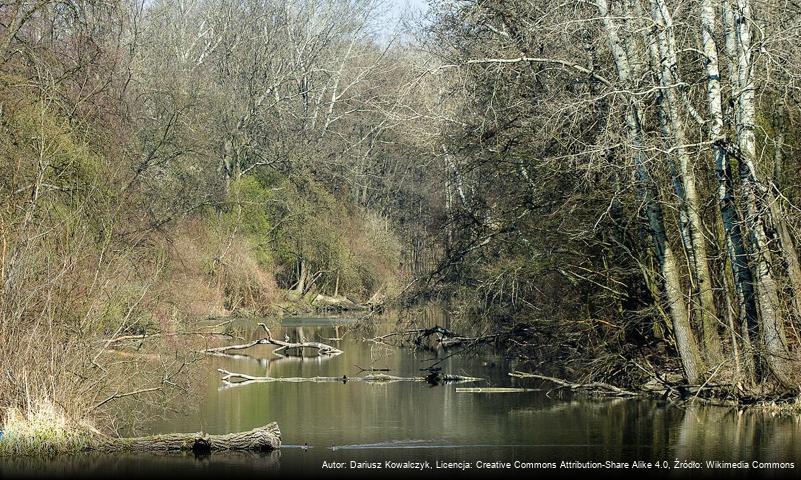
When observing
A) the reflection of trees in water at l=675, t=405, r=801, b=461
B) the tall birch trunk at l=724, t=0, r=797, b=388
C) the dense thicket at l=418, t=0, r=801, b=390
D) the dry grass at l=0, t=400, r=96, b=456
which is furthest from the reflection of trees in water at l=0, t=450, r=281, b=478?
the tall birch trunk at l=724, t=0, r=797, b=388

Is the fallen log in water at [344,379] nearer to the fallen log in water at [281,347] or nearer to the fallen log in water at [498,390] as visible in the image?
the fallen log in water at [498,390]

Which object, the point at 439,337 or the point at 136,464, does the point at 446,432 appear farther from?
the point at 439,337

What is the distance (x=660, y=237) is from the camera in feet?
61.9

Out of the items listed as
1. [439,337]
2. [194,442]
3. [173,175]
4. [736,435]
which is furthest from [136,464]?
[173,175]

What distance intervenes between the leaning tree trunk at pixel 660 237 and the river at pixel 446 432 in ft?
2.79

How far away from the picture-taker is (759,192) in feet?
54.7

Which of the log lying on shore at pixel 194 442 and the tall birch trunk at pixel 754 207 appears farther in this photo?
the tall birch trunk at pixel 754 207

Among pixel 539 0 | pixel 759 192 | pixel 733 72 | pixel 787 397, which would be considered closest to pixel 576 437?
pixel 787 397

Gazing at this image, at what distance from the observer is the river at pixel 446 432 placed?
1302 cm

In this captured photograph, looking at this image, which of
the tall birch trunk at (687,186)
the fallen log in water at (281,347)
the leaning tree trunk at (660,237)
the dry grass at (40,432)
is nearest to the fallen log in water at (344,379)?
the fallen log in water at (281,347)

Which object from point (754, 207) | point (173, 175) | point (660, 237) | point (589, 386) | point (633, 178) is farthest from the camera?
point (173, 175)

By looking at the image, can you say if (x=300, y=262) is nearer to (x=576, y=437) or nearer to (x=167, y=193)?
(x=167, y=193)

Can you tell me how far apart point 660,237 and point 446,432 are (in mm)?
5331

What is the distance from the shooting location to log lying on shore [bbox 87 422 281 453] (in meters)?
13.3
